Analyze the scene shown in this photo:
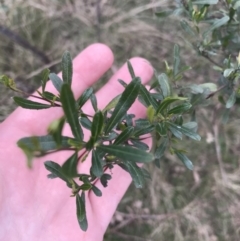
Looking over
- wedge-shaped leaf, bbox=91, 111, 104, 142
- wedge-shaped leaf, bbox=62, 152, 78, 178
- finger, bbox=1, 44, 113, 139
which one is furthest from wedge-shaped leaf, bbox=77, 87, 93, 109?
finger, bbox=1, 44, 113, 139

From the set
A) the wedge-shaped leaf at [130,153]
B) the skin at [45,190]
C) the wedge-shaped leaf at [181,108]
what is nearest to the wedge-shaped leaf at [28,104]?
the wedge-shaped leaf at [130,153]

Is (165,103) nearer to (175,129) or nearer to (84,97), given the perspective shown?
(175,129)

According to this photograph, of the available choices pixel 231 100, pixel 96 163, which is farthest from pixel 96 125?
pixel 231 100

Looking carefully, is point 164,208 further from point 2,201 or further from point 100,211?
point 2,201

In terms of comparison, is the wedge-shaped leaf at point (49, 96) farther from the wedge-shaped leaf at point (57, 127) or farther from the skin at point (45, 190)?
the skin at point (45, 190)

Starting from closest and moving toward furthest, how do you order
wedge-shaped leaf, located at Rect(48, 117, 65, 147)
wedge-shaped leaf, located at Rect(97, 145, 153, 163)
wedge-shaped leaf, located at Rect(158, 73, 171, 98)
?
wedge-shaped leaf, located at Rect(48, 117, 65, 147) → wedge-shaped leaf, located at Rect(97, 145, 153, 163) → wedge-shaped leaf, located at Rect(158, 73, 171, 98)

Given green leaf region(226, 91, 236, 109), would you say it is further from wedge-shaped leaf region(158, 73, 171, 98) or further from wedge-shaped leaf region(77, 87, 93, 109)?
wedge-shaped leaf region(77, 87, 93, 109)
